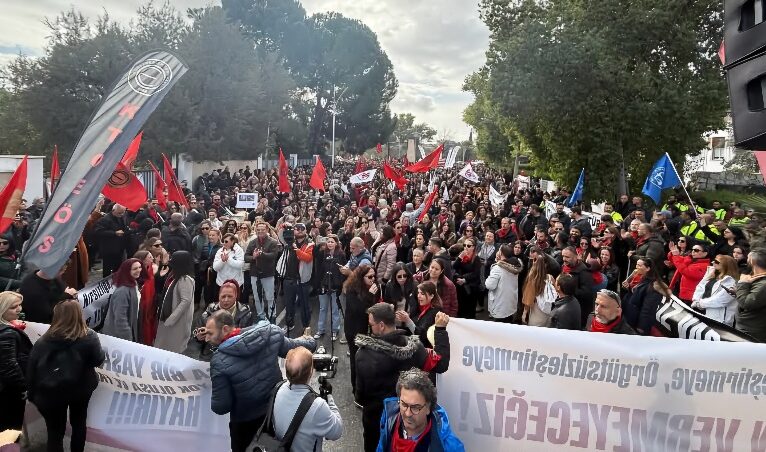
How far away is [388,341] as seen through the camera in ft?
11.3

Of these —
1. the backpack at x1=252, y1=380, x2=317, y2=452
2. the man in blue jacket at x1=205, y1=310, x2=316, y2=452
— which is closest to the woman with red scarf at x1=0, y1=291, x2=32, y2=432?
the man in blue jacket at x1=205, y1=310, x2=316, y2=452

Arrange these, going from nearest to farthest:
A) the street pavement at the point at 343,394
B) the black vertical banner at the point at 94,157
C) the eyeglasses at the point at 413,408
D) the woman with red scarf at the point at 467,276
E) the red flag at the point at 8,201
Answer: the eyeglasses at the point at 413,408 < the black vertical banner at the point at 94,157 < the street pavement at the point at 343,394 < the red flag at the point at 8,201 < the woman with red scarf at the point at 467,276

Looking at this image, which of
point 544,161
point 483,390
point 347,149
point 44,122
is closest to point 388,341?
point 483,390

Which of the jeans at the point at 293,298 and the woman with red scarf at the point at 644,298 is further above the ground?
the woman with red scarf at the point at 644,298

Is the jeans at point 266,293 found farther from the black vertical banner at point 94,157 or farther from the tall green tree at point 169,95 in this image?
the tall green tree at point 169,95

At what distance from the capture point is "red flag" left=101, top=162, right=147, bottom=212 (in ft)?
23.7

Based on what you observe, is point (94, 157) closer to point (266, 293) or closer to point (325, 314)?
point (266, 293)

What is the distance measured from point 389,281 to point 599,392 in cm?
254

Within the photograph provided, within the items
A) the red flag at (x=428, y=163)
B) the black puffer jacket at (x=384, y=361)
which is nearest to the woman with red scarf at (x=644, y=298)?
the black puffer jacket at (x=384, y=361)

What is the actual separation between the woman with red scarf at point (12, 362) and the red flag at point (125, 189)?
3.60 meters

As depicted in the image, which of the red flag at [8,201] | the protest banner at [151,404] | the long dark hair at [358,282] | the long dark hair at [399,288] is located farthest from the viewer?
the red flag at [8,201]

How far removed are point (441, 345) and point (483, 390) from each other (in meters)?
0.63

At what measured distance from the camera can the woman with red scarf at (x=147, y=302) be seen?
5480 millimetres

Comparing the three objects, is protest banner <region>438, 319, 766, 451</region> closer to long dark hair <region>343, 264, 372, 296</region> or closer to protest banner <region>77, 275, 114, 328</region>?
long dark hair <region>343, 264, 372, 296</region>
